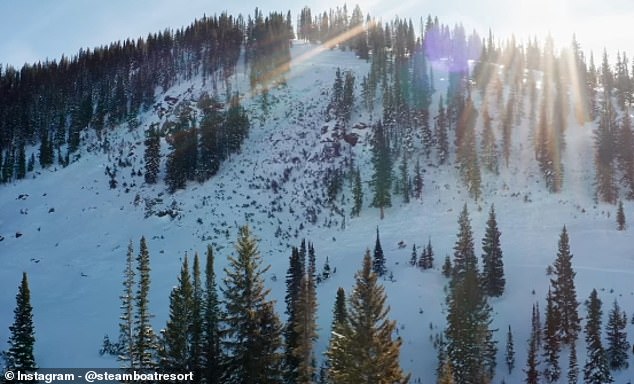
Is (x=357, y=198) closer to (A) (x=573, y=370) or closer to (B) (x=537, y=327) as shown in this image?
(B) (x=537, y=327)

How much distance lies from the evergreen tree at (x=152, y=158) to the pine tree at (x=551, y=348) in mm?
63199

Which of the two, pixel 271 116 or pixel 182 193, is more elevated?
pixel 271 116

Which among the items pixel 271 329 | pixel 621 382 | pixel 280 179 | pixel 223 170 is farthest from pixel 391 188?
pixel 271 329

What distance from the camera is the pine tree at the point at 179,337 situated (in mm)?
30172

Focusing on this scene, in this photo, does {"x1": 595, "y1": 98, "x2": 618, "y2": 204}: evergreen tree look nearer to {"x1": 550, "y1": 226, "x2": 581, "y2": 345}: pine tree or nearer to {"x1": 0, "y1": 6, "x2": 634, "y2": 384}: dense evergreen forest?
{"x1": 0, "y1": 6, "x2": 634, "y2": 384}: dense evergreen forest

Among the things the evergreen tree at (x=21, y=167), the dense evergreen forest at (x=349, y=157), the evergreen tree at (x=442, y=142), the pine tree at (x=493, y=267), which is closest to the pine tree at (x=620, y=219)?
the dense evergreen forest at (x=349, y=157)

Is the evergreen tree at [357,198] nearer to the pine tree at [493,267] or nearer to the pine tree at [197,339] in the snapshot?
the pine tree at [493,267]

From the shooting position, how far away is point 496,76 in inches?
4633

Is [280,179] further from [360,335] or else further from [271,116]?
[360,335]

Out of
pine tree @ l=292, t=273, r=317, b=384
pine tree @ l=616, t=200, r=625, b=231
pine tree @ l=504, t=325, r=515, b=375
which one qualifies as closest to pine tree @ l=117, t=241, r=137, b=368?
pine tree @ l=292, t=273, r=317, b=384

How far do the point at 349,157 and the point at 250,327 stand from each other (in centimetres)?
6872

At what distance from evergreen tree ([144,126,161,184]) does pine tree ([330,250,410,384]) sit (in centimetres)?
7388

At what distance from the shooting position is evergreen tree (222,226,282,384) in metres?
21.7

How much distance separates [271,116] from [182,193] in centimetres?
2766
